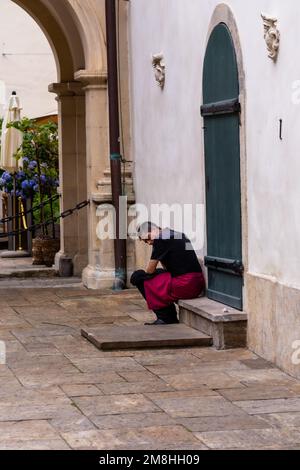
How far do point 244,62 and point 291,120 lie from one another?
4.18ft

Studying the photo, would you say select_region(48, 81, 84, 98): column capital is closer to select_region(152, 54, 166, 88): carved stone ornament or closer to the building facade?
the building facade

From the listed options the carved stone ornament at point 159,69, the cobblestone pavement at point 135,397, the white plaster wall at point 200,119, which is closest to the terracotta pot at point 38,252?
the white plaster wall at point 200,119

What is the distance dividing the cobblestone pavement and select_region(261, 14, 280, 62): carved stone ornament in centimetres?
228

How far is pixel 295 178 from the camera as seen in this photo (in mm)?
8711

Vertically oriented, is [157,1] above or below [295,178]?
above

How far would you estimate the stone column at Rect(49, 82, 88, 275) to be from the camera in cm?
1648

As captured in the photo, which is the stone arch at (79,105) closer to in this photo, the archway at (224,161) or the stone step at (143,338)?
the archway at (224,161)

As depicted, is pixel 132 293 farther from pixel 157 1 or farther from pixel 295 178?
pixel 295 178

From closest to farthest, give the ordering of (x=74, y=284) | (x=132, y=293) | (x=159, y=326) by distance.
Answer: (x=159, y=326)
(x=132, y=293)
(x=74, y=284)

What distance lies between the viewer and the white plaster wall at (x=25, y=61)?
34.3 meters

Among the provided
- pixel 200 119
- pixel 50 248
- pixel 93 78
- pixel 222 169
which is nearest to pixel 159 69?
pixel 200 119

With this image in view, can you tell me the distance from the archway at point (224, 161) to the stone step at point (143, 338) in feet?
1.45
